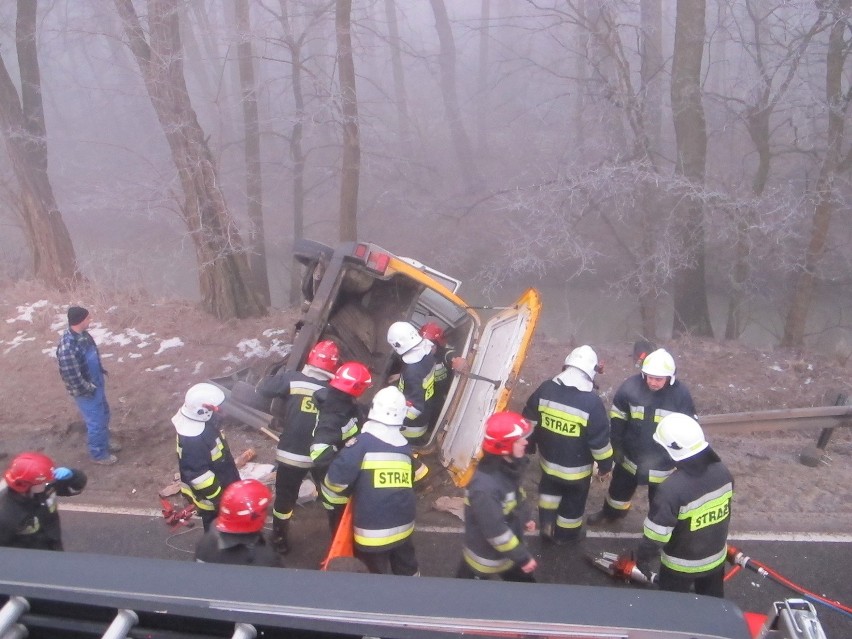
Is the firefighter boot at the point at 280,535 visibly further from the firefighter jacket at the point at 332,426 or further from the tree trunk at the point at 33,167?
the tree trunk at the point at 33,167

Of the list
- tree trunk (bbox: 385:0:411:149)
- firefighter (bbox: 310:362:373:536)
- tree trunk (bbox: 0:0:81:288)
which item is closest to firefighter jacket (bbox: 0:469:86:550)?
firefighter (bbox: 310:362:373:536)

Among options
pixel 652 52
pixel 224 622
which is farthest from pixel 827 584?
pixel 652 52

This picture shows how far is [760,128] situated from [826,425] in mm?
6394

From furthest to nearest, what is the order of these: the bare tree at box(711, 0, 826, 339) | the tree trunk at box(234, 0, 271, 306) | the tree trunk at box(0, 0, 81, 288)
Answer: the tree trunk at box(234, 0, 271, 306) → the tree trunk at box(0, 0, 81, 288) → the bare tree at box(711, 0, 826, 339)

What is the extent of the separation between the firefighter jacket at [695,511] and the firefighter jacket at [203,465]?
2.64 m

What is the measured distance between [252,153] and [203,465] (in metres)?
10.9

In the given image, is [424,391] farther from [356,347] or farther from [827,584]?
[827,584]

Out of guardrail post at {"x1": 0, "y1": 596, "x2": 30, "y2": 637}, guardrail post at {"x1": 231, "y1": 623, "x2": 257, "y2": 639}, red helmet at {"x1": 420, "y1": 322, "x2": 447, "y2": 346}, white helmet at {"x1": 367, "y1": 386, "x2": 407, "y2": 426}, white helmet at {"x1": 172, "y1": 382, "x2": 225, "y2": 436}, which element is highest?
guardrail post at {"x1": 231, "y1": 623, "x2": 257, "y2": 639}

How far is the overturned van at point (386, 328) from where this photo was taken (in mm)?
4809

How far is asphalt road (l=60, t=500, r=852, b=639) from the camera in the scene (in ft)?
13.3

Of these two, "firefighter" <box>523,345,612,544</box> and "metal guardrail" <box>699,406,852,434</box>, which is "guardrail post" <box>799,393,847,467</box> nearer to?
"metal guardrail" <box>699,406,852,434</box>

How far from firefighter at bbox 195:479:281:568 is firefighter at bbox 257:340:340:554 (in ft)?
3.60

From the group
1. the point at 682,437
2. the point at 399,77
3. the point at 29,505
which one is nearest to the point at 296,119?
the point at 29,505

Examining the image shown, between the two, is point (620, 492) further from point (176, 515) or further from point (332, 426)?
point (176, 515)
